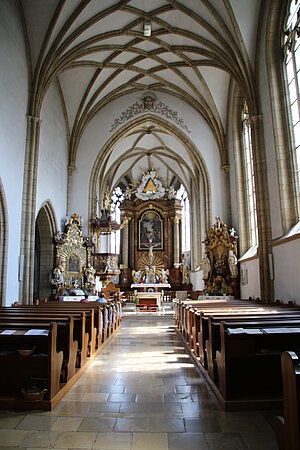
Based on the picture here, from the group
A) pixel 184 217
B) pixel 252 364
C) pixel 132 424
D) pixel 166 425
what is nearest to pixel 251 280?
pixel 252 364

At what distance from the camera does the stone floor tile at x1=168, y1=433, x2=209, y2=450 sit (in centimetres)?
351

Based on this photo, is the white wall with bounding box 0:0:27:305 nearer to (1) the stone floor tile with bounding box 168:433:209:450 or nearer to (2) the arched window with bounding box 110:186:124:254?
(1) the stone floor tile with bounding box 168:433:209:450

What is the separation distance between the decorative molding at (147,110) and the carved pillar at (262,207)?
8.78m

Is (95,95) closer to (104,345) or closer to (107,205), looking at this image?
(107,205)

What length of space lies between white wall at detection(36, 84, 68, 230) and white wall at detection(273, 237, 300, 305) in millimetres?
9567

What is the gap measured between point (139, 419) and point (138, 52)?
55.5ft

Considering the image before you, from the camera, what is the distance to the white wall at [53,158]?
15.7 meters

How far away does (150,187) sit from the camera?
30672 mm

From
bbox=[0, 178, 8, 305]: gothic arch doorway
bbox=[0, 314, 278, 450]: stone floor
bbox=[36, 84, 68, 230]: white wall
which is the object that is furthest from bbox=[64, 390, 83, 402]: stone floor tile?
bbox=[36, 84, 68, 230]: white wall

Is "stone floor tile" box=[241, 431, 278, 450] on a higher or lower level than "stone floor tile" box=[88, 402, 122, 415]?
lower

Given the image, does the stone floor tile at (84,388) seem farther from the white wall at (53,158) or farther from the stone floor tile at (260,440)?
the white wall at (53,158)

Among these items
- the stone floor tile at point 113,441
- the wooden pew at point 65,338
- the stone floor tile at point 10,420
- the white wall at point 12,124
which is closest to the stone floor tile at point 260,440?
the stone floor tile at point 113,441

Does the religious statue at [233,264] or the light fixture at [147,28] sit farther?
the religious statue at [233,264]

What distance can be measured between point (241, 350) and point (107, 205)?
17265 mm
